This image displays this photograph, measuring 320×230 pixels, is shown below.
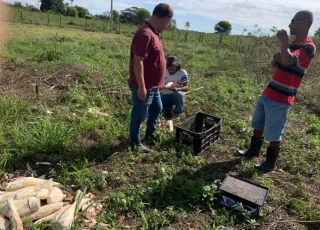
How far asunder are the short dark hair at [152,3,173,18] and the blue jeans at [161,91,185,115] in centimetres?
188

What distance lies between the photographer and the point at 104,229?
97.3 inches

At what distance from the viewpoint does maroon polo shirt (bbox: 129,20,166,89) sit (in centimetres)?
314

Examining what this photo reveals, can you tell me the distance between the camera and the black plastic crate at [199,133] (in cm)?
383

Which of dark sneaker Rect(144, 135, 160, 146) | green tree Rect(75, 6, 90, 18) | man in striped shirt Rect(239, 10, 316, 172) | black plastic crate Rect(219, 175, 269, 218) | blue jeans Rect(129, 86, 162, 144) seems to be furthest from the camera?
green tree Rect(75, 6, 90, 18)

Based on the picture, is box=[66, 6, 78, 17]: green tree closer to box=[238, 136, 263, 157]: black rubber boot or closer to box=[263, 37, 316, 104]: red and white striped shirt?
box=[238, 136, 263, 157]: black rubber boot

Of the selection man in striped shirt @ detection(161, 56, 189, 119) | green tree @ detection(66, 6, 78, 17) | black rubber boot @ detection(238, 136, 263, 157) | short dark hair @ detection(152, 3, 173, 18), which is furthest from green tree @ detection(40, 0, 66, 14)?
black rubber boot @ detection(238, 136, 263, 157)

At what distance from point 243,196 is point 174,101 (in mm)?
2597

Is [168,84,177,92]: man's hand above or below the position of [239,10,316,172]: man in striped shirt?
below

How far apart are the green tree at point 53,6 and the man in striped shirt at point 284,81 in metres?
44.3

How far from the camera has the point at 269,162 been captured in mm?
3586

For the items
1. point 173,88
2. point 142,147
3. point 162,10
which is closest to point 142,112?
point 142,147

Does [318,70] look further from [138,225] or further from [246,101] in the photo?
[138,225]

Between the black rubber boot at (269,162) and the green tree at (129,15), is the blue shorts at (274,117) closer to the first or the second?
the black rubber boot at (269,162)

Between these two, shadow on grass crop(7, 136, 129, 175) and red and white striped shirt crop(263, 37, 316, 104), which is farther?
shadow on grass crop(7, 136, 129, 175)
